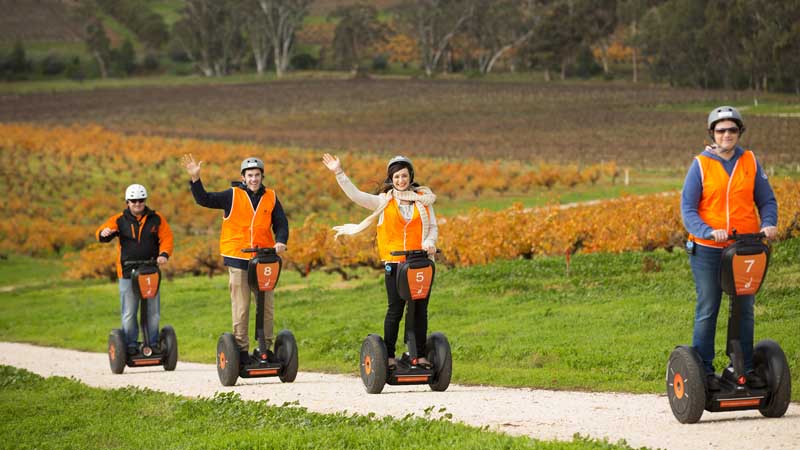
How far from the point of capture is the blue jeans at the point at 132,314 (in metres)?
17.6

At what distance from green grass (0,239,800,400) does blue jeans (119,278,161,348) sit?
2278 mm

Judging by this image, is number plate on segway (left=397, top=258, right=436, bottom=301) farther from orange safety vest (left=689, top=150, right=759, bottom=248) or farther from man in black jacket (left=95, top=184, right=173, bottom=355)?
man in black jacket (left=95, top=184, right=173, bottom=355)

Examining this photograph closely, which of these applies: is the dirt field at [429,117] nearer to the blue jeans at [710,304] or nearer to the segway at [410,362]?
the segway at [410,362]

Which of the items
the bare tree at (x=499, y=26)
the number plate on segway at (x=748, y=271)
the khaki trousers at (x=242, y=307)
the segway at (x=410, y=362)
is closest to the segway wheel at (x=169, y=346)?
the khaki trousers at (x=242, y=307)

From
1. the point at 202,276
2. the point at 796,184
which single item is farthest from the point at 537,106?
the point at 796,184

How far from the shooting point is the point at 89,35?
15362 centimetres

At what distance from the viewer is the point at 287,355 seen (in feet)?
48.5

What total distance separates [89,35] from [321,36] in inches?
1546

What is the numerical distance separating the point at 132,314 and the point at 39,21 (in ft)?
556

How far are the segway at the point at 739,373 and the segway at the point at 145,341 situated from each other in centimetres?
901

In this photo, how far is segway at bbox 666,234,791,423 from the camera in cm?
1005

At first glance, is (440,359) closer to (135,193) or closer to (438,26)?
(135,193)

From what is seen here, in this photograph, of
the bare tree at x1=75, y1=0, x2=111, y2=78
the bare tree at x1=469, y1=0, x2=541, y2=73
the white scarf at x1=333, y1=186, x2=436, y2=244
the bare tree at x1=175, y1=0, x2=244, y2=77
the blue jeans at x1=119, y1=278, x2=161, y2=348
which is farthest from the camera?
the bare tree at x1=75, y1=0, x2=111, y2=78

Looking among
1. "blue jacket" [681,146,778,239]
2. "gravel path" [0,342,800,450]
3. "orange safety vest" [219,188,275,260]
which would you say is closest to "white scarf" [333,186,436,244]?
"gravel path" [0,342,800,450]
